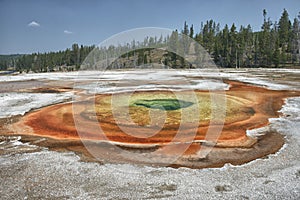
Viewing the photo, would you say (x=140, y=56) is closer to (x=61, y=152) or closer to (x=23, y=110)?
(x=23, y=110)

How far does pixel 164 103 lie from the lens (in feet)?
52.1

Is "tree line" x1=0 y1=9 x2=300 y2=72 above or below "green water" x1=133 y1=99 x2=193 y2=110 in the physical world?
above

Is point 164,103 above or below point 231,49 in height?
below

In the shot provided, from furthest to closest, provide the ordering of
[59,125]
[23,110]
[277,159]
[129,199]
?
[23,110] → [59,125] → [277,159] → [129,199]

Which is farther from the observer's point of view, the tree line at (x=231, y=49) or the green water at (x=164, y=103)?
the tree line at (x=231, y=49)

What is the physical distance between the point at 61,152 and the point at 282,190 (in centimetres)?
601

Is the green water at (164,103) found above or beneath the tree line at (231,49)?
beneath

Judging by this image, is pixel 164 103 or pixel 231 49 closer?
pixel 164 103

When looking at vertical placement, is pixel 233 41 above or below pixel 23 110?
above

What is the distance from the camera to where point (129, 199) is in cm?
513

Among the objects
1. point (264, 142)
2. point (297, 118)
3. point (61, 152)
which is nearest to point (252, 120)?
point (297, 118)

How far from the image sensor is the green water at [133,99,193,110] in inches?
574

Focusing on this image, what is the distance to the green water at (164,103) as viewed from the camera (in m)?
14.6

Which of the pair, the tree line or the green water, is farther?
the tree line
